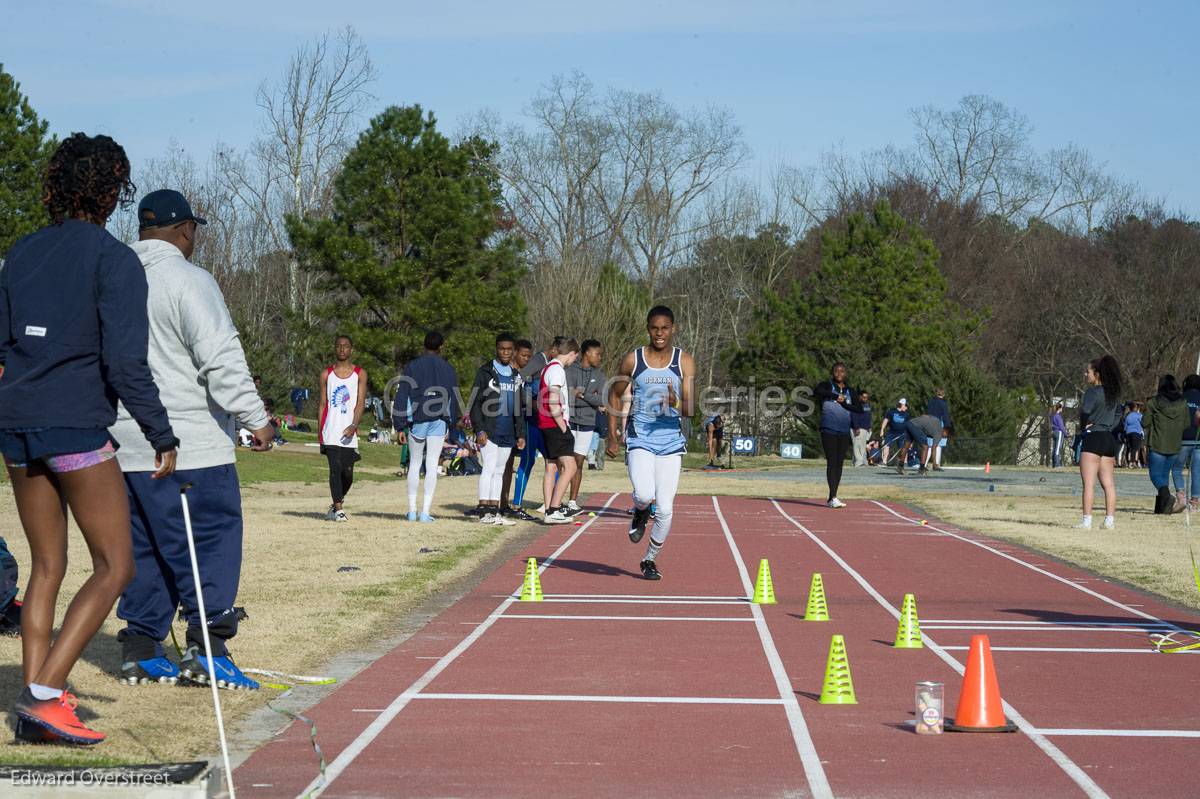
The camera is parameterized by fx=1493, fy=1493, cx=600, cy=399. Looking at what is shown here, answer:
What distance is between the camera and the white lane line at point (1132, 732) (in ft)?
21.1

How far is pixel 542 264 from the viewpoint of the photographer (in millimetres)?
58062

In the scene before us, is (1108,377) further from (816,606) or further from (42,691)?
(42,691)

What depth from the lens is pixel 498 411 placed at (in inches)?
662

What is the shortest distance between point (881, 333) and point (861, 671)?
4589 cm

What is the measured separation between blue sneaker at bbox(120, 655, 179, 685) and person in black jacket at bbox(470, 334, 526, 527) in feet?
31.9

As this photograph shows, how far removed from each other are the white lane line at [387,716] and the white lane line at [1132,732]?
9.42ft

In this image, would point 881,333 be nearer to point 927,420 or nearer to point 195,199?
point 927,420

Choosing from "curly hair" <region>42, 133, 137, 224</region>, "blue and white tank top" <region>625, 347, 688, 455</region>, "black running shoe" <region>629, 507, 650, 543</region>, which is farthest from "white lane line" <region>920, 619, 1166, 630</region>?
"curly hair" <region>42, 133, 137, 224</region>

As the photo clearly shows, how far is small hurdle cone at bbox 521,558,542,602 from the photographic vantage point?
1098 centimetres

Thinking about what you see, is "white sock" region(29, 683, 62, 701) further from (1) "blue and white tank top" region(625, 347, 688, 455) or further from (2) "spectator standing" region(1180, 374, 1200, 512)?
(2) "spectator standing" region(1180, 374, 1200, 512)

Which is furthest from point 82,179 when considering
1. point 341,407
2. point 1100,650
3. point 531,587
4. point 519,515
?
point 519,515

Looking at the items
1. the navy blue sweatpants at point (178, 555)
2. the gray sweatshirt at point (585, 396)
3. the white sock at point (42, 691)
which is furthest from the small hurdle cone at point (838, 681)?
the gray sweatshirt at point (585, 396)

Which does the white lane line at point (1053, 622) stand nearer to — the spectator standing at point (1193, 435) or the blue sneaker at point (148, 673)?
the blue sneaker at point (148, 673)

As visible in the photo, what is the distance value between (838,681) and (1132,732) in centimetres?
132
